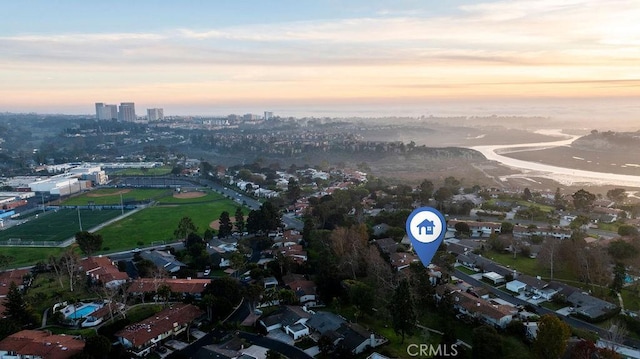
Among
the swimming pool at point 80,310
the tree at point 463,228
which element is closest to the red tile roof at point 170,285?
the swimming pool at point 80,310

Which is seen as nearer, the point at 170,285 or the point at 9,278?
the point at 170,285

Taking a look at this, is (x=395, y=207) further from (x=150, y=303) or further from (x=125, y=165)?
(x=125, y=165)

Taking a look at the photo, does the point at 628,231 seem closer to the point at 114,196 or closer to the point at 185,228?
the point at 185,228

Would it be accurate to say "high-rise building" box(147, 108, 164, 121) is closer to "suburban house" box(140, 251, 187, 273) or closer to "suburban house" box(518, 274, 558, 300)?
"suburban house" box(140, 251, 187, 273)

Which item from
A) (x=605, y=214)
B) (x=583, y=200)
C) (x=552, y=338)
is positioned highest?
(x=583, y=200)

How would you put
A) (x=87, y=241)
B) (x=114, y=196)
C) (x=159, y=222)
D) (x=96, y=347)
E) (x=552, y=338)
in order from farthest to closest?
(x=114, y=196) < (x=159, y=222) < (x=87, y=241) < (x=96, y=347) < (x=552, y=338)

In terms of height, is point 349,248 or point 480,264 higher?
point 349,248

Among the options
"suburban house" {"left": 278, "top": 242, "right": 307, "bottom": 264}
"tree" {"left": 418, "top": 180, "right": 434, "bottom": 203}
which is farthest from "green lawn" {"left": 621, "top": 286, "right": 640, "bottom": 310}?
"tree" {"left": 418, "top": 180, "right": 434, "bottom": 203}

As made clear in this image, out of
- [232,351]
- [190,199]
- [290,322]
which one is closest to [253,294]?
[290,322]

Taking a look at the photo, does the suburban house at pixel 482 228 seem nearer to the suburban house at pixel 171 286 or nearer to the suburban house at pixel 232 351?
the suburban house at pixel 171 286
